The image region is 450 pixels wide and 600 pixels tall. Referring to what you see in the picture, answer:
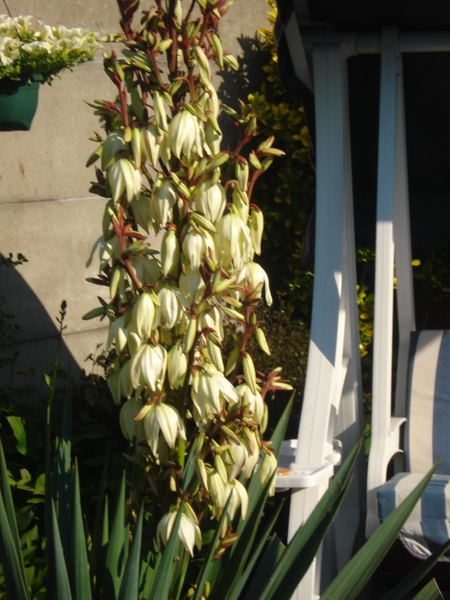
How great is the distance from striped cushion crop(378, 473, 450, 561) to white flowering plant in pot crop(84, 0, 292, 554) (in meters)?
0.79

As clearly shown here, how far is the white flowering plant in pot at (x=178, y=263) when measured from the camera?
1266 millimetres

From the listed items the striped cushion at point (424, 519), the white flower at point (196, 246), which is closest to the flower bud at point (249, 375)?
the white flower at point (196, 246)

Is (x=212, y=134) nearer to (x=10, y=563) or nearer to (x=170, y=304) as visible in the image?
(x=170, y=304)

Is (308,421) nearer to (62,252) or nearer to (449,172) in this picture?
(449,172)

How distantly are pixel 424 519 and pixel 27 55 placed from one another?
75.0 inches

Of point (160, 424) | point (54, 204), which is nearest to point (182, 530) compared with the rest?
point (160, 424)

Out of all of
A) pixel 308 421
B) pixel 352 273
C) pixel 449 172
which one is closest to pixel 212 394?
pixel 308 421

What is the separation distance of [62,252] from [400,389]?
178 centimetres

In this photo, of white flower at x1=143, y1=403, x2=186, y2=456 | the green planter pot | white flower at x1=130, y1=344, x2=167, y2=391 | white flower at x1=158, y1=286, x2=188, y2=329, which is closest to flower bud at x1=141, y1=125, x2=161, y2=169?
white flower at x1=158, y1=286, x2=188, y2=329

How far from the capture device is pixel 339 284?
6.98 feet

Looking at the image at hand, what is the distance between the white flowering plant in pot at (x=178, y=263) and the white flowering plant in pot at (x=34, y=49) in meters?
1.08

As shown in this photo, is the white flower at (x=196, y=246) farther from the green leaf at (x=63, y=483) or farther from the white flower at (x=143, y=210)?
the green leaf at (x=63, y=483)

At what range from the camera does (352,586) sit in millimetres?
1467

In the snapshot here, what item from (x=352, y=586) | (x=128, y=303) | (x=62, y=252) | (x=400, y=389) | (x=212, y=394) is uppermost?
(x=62, y=252)
